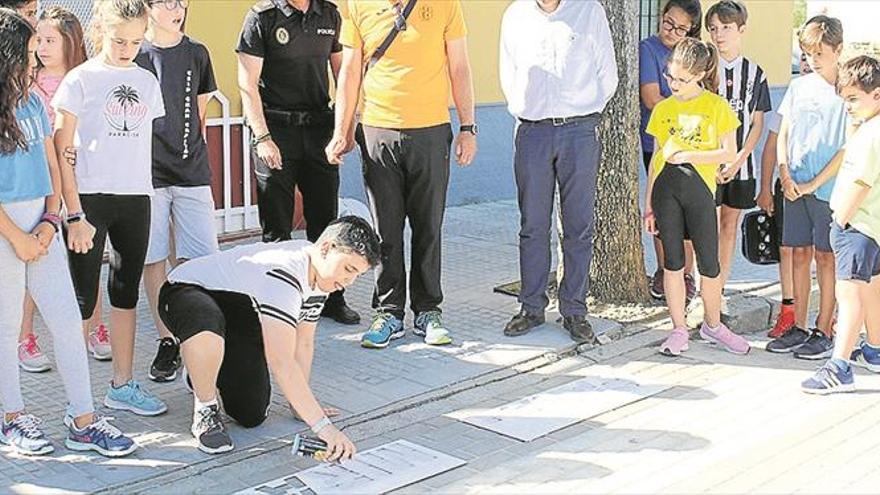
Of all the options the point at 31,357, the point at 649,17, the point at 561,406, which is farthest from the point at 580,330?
the point at 649,17

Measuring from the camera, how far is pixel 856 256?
542 centimetres

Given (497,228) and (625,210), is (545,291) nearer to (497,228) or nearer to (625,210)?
(625,210)

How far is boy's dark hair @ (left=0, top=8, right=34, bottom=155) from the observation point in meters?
4.17

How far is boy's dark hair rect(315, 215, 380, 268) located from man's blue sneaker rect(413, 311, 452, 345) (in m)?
1.90

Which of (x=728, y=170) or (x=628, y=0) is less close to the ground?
(x=628, y=0)

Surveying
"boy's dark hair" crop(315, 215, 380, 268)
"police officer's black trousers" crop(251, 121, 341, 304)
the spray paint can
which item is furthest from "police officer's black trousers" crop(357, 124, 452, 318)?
the spray paint can

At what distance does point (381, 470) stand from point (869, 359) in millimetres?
2888

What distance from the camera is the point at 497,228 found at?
379 inches

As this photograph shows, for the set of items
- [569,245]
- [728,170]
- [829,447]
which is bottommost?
[829,447]

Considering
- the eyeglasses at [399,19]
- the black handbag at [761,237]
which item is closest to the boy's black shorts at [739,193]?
the black handbag at [761,237]

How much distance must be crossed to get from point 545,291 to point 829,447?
2012mm

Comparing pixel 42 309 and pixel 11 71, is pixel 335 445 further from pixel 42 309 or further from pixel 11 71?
pixel 11 71

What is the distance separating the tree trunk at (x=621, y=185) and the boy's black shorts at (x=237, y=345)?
2783mm

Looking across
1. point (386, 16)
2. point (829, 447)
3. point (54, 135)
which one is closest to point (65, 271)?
point (54, 135)
